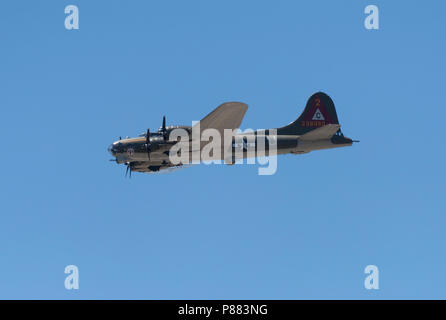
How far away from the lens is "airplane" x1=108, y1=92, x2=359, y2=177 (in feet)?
153

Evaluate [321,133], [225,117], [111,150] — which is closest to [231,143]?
[225,117]

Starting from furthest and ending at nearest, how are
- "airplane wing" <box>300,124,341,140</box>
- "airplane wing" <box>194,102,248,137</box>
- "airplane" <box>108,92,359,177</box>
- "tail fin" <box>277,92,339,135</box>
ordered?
"tail fin" <box>277,92,339,135</box>
"airplane wing" <box>300,124,341,140</box>
"airplane" <box>108,92,359,177</box>
"airplane wing" <box>194,102,248,137</box>

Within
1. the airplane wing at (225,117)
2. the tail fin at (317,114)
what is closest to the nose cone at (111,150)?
the airplane wing at (225,117)

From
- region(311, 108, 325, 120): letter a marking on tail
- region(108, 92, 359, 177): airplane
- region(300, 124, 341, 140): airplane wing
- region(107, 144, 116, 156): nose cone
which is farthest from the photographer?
region(311, 108, 325, 120): letter a marking on tail

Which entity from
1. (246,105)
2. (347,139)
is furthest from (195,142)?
(347,139)

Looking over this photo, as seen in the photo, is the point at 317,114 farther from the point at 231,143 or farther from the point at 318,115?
the point at 231,143

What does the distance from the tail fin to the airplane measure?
0.25ft

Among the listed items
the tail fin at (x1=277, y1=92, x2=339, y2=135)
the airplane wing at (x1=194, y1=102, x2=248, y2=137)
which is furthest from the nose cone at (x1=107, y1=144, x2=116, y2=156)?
the tail fin at (x1=277, y1=92, x2=339, y2=135)

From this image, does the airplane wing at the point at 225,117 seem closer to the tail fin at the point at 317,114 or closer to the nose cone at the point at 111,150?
the nose cone at the point at 111,150

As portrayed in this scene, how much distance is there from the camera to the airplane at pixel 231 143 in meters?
46.7

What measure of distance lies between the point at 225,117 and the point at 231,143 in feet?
10.4

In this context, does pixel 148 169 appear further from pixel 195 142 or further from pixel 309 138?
pixel 309 138

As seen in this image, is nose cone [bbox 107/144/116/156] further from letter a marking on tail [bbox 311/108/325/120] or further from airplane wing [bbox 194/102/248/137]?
letter a marking on tail [bbox 311/108/325/120]
